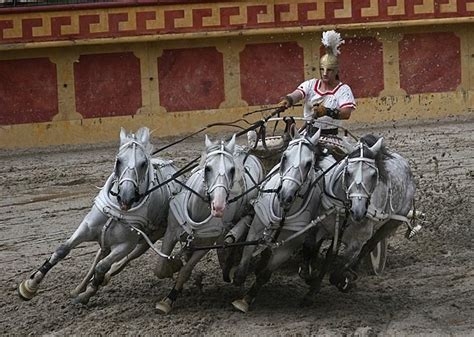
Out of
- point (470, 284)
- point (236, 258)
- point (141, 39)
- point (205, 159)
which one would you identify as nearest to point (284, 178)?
point (205, 159)

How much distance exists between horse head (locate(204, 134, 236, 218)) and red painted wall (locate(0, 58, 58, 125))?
34.5 feet

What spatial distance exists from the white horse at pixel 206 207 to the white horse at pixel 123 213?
184 millimetres

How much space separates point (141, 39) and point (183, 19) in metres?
0.75

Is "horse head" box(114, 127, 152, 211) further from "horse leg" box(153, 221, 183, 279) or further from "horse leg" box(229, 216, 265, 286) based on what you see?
"horse leg" box(229, 216, 265, 286)

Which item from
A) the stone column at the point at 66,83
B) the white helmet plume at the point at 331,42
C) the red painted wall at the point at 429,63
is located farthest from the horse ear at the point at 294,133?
the red painted wall at the point at 429,63

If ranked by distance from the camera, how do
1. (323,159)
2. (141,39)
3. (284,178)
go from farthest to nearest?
1. (141,39)
2. (323,159)
3. (284,178)

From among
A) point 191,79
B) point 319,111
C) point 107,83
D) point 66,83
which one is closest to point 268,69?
point 191,79

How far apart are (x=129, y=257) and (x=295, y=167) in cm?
194

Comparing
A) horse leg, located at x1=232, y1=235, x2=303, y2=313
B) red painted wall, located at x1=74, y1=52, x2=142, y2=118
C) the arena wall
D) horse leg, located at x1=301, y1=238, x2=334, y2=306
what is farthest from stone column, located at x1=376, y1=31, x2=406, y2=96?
horse leg, located at x1=232, y1=235, x2=303, y2=313

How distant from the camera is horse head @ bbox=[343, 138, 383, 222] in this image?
9242 millimetres

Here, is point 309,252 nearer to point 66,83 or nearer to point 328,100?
point 328,100

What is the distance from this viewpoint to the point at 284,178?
927 cm

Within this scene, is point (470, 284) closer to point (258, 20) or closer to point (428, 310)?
point (428, 310)

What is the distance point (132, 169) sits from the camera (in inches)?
371
